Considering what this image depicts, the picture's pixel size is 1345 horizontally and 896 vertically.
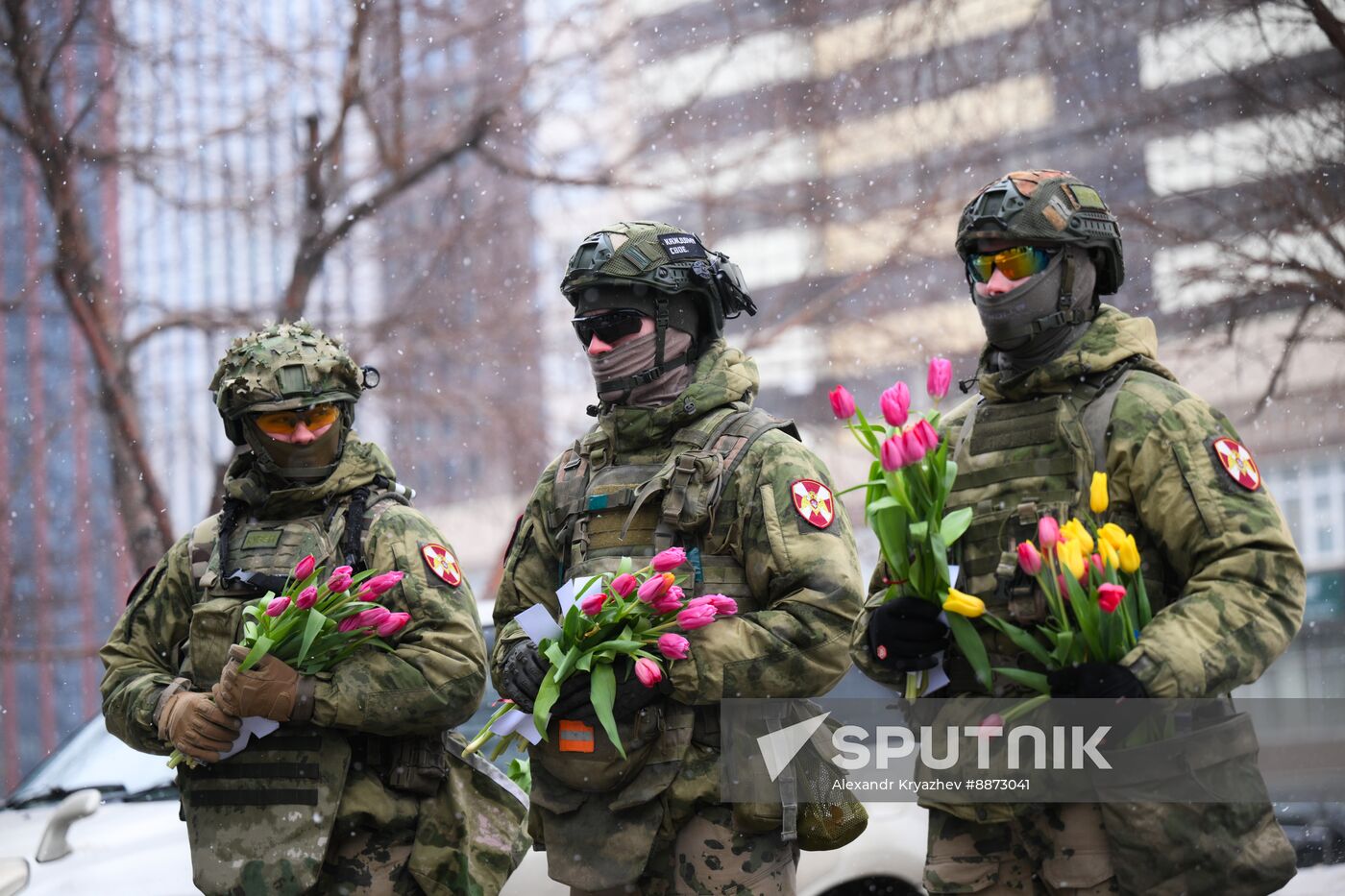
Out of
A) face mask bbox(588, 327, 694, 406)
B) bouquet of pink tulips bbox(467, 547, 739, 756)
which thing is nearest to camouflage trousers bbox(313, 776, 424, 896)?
bouquet of pink tulips bbox(467, 547, 739, 756)

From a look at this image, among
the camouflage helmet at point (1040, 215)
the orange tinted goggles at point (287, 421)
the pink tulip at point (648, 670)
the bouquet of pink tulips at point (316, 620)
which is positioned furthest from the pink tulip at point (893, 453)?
the orange tinted goggles at point (287, 421)

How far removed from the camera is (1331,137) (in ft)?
29.5

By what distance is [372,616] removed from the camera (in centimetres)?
444

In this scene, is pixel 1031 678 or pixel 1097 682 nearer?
pixel 1097 682

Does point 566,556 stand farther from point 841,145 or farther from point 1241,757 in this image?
point 841,145

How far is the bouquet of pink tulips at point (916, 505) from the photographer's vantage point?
12.1 ft

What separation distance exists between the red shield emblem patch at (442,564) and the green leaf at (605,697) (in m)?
0.90

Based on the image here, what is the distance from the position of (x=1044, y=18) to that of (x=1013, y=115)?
0.79 m

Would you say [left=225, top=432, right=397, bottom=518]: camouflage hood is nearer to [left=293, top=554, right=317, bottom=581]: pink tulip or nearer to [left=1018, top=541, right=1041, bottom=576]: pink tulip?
[left=293, top=554, right=317, bottom=581]: pink tulip

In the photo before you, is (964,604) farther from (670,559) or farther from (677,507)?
(677,507)

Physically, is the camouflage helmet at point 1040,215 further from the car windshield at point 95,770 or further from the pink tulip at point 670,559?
the car windshield at point 95,770

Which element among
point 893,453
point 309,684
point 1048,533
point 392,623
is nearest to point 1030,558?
point 1048,533

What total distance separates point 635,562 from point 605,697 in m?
0.44

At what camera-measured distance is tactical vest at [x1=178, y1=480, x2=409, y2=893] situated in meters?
4.50
